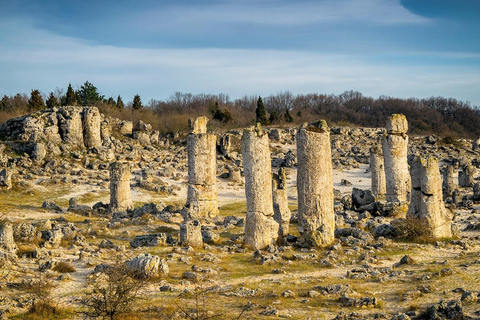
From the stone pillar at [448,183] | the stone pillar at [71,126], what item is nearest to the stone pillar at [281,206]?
the stone pillar at [448,183]

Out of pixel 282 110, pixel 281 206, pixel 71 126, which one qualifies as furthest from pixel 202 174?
pixel 282 110

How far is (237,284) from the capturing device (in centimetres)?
1323

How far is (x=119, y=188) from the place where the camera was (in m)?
26.5

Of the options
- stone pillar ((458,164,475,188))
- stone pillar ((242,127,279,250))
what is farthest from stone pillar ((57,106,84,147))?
stone pillar ((458,164,475,188))

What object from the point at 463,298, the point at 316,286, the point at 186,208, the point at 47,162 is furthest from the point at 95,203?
the point at 463,298

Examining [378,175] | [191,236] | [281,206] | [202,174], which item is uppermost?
[202,174]

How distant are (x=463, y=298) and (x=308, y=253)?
6.24 metres

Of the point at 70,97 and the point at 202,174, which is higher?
the point at 70,97

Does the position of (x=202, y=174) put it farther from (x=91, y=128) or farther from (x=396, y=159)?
(x=91, y=128)

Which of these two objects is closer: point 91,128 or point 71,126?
point 71,126

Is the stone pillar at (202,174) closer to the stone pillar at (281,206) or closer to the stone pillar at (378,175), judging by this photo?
the stone pillar at (281,206)

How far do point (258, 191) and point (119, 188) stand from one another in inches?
440

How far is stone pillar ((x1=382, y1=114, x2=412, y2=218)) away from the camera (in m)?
24.1

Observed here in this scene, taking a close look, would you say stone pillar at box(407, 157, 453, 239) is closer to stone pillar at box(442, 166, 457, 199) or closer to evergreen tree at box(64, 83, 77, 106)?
stone pillar at box(442, 166, 457, 199)
